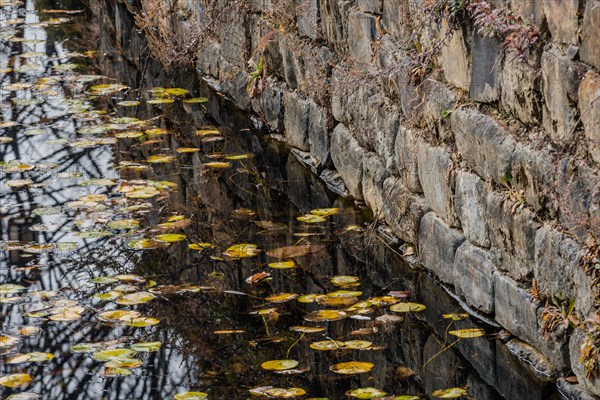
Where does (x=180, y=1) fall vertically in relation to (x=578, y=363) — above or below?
above

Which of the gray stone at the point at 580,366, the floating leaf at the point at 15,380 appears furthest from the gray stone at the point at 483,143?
the floating leaf at the point at 15,380

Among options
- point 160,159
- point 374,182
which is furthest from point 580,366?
point 160,159

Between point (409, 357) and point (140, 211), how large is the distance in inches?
83.4

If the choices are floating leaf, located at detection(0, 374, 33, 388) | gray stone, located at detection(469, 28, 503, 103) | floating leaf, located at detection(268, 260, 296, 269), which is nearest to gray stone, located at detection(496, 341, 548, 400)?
gray stone, located at detection(469, 28, 503, 103)

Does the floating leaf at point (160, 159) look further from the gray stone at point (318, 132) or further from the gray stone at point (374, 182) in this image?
the gray stone at point (374, 182)

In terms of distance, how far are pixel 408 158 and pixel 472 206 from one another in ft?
2.46

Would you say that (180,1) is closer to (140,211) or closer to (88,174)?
(88,174)

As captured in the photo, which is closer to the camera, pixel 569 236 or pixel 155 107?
pixel 569 236

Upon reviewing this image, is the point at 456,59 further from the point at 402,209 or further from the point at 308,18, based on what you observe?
the point at 308,18

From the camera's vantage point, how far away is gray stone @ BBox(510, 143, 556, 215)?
3746mm

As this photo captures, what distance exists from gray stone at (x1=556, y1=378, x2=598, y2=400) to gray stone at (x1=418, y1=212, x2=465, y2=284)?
0.94m

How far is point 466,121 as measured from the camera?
14.4 ft

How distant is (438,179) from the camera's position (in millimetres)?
4750

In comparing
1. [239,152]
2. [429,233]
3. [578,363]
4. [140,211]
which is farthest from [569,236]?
[239,152]
